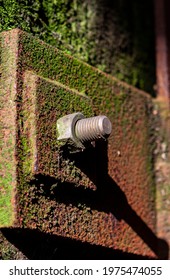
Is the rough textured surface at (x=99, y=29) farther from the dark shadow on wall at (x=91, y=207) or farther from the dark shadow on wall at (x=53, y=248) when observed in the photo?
the dark shadow on wall at (x=53, y=248)

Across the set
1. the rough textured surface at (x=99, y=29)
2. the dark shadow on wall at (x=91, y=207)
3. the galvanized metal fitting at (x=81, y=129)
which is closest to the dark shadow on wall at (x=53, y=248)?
the dark shadow on wall at (x=91, y=207)

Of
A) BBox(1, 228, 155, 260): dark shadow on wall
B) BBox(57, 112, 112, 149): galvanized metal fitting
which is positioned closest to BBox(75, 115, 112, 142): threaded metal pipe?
BBox(57, 112, 112, 149): galvanized metal fitting

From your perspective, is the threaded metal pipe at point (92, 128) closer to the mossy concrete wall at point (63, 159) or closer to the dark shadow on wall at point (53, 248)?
the mossy concrete wall at point (63, 159)

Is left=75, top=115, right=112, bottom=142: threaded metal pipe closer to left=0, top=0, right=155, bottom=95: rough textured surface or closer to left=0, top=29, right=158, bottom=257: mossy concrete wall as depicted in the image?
left=0, top=29, right=158, bottom=257: mossy concrete wall

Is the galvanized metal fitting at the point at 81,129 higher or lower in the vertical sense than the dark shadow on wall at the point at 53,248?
higher

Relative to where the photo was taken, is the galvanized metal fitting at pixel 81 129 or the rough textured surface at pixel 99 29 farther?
the rough textured surface at pixel 99 29
